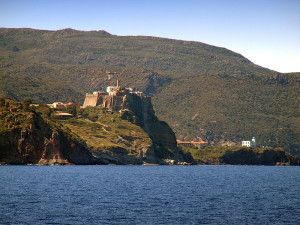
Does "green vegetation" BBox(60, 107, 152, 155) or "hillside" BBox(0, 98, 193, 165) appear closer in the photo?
"hillside" BBox(0, 98, 193, 165)

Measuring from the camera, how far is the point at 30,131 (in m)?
133

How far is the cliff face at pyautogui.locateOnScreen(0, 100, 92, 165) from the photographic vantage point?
12975 cm

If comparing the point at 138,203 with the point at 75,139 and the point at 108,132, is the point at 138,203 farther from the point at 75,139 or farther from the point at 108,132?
the point at 108,132

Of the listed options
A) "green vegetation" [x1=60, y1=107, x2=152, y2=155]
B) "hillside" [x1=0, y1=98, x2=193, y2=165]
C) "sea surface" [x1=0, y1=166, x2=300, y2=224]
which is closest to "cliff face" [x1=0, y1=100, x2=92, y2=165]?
"hillside" [x1=0, y1=98, x2=193, y2=165]

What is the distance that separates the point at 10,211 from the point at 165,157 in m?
134

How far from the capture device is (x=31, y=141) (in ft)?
436

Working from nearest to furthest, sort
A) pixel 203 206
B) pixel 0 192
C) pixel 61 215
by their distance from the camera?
pixel 61 215, pixel 203 206, pixel 0 192

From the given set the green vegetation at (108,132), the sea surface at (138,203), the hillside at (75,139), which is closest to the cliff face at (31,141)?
the hillside at (75,139)

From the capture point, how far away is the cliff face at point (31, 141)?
426ft

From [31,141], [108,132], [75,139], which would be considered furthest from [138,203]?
[108,132]

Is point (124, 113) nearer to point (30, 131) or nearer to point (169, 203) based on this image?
point (30, 131)

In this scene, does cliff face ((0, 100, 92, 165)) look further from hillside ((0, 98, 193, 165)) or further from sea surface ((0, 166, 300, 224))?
sea surface ((0, 166, 300, 224))

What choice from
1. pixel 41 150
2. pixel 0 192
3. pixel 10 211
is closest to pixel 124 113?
pixel 41 150

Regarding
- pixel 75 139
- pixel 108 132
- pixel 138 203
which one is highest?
pixel 108 132
